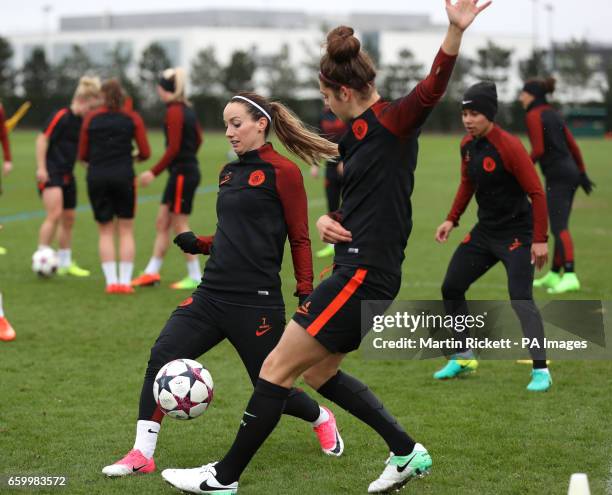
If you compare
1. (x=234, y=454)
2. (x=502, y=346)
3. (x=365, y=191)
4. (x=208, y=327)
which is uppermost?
(x=365, y=191)

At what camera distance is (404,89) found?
8244cm

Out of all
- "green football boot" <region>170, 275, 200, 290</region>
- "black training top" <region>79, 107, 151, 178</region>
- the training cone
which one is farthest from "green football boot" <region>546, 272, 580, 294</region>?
the training cone

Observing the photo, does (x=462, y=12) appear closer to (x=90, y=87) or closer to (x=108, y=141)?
(x=108, y=141)

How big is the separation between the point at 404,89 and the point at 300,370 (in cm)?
7872

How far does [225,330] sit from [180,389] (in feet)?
1.32

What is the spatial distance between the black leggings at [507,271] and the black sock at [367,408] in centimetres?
242

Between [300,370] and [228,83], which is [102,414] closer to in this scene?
[300,370]

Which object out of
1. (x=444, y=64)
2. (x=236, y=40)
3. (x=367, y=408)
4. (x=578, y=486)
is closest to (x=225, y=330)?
(x=367, y=408)

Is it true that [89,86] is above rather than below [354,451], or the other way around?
above

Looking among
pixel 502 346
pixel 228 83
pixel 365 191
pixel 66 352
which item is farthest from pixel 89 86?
pixel 228 83

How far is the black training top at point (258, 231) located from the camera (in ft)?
18.6

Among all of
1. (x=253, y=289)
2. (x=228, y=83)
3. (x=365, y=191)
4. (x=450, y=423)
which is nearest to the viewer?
(x=365, y=191)

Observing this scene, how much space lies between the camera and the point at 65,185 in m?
12.9

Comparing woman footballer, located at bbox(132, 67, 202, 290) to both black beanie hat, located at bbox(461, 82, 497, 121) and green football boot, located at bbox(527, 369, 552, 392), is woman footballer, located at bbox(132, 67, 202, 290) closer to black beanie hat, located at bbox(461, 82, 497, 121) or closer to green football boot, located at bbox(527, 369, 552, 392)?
black beanie hat, located at bbox(461, 82, 497, 121)
